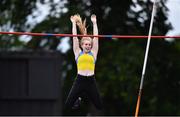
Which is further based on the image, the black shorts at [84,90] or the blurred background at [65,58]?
the blurred background at [65,58]

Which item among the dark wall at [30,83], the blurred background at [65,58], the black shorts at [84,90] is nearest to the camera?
the black shorts at [84,90]

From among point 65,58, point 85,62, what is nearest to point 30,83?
point 65,58

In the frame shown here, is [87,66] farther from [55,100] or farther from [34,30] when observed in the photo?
[55,100]

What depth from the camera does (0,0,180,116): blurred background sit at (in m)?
22.6

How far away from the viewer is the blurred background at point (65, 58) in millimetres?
22609

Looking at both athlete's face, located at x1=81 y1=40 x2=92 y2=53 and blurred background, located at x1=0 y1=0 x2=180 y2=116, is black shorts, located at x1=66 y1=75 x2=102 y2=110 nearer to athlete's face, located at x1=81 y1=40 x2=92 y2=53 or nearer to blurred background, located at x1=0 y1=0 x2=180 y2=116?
athlete's face, located at x1=81 y1=40 x2=92 y2=53

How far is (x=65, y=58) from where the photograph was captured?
2628 cm

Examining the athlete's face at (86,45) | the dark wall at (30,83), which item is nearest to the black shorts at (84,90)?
the athlete's face at (86,45)

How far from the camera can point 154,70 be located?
2459 cm

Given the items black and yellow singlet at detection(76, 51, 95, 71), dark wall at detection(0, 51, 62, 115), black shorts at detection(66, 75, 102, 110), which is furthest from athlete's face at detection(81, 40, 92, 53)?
dark wall at detection(0, 51, 62, 115)

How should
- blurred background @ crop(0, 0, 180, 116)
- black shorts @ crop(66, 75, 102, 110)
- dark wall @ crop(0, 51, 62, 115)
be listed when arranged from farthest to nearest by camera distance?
dark wall @ crop(0, 51, 62, 115) < blurred background @ crop(0, 0, 180, 116) < black shorts @ crop(66, 75, 102, 110)

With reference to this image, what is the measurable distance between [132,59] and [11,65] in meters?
3.83

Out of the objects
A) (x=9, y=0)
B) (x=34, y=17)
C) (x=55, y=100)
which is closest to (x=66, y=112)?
(x=55, y=100)

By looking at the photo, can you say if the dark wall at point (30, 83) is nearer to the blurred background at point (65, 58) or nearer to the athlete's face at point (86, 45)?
the blurred background at point (65, 58)
